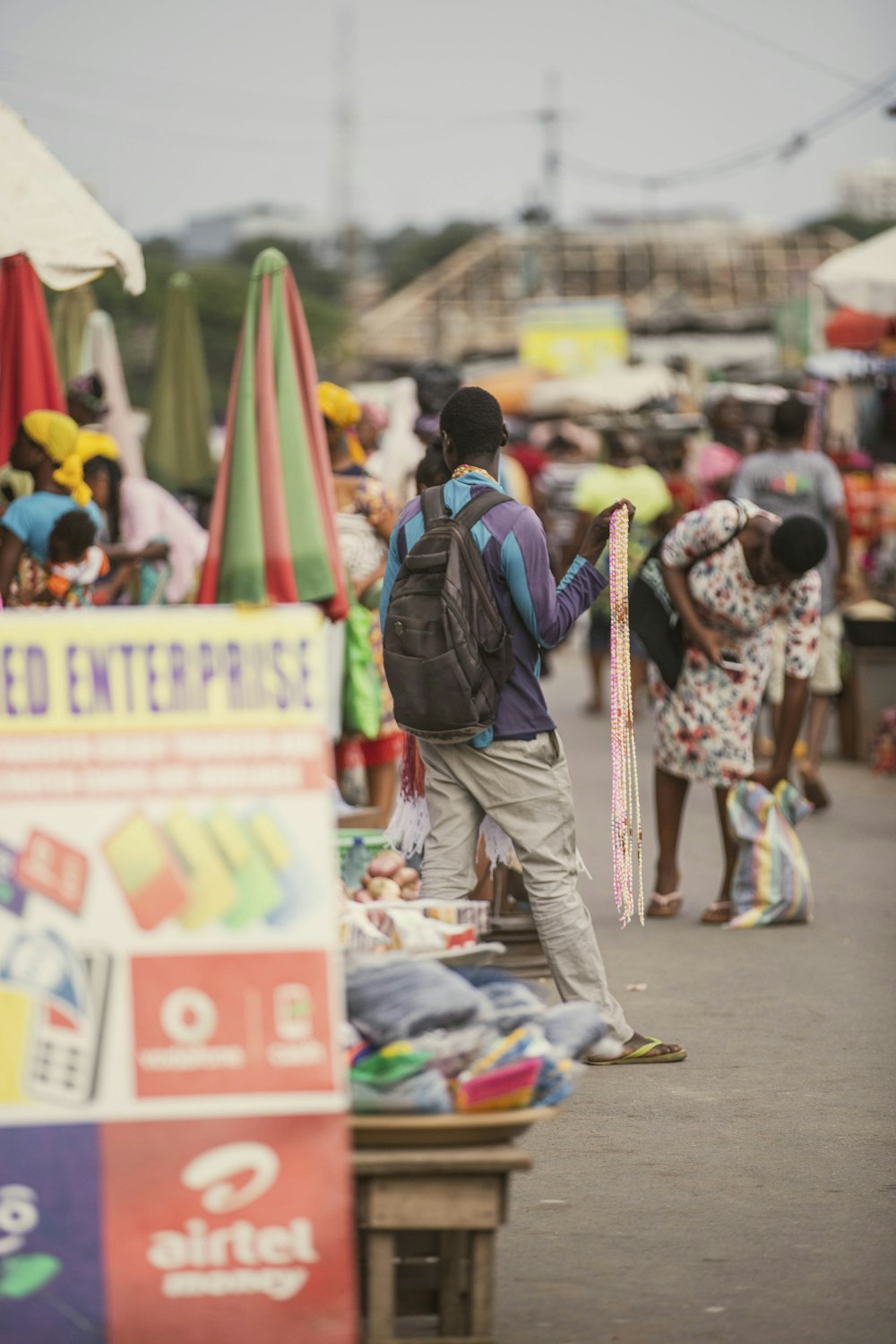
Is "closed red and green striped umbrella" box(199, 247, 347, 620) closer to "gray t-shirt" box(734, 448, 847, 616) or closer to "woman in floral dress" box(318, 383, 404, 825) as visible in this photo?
Answer: "woman in floral dress" box(318, 383, 404, 825)

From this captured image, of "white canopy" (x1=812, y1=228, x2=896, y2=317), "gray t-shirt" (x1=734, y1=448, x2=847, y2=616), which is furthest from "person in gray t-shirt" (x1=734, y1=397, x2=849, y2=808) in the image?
"white canopy" (x1=812, y1=228, x2=896, y2=317)

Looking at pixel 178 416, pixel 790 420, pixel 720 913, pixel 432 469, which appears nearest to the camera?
pixel 432 469

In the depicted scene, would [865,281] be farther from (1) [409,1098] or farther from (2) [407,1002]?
(1) [409,1098]

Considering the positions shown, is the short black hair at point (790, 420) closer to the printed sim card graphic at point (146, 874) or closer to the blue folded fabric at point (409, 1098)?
the blue folded fabric at point (409, 1098)

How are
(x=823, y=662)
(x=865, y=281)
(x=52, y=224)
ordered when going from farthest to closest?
(x=865, y=281) → (x=823, y=662) → (x=52, y=224)

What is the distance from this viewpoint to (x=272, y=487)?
5.59 meters

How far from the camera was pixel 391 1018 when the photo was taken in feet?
12.0

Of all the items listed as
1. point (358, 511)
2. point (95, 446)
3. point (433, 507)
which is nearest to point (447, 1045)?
point (433, 507)

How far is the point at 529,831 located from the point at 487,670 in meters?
0.49

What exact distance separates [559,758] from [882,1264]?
1.74m

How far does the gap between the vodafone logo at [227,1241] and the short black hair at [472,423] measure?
104 inches

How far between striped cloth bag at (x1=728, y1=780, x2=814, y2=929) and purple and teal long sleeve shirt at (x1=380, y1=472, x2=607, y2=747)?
8.24 ft

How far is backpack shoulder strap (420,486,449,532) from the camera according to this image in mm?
5352

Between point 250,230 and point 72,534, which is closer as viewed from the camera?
point 72,534
